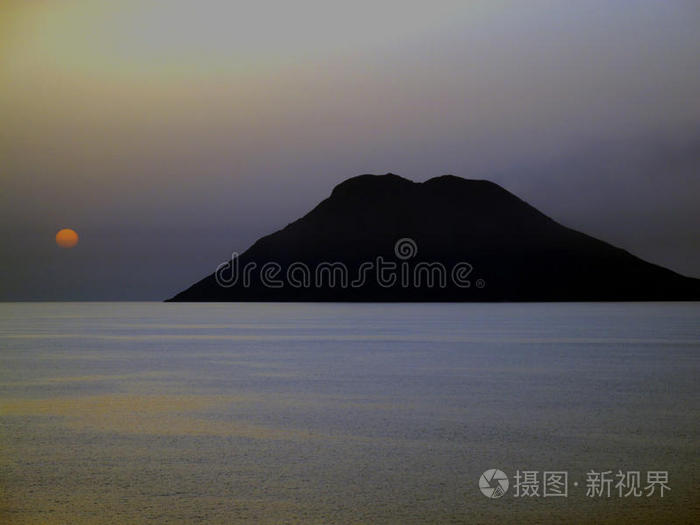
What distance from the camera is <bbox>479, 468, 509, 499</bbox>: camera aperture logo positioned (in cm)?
778

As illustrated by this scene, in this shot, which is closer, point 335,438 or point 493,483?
point 493,483

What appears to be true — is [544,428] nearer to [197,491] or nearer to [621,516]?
[621,516]

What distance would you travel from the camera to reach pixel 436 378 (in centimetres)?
1786

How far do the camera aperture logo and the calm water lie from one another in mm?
95

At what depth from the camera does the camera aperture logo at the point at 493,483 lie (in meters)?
7.78

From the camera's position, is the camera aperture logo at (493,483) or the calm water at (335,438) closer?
the calm water at (335,438)

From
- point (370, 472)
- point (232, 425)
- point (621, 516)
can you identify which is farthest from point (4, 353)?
point (621, 516)

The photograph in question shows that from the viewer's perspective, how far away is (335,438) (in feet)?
34.8

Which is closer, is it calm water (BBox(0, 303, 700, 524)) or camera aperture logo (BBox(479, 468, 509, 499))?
calm water (BBox(0, 303, 700, 524))

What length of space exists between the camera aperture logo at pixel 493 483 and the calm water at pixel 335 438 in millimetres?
95

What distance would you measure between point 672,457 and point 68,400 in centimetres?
966

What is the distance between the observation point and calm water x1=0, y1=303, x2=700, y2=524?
7.39m

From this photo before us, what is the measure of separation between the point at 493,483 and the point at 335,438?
2.92 meters

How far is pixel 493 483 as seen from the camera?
319 inches
